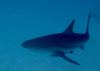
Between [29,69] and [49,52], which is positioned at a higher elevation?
[29,69]

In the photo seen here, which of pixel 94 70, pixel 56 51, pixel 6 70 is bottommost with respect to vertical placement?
pixel 56 51

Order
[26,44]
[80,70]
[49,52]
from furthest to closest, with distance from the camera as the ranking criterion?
[80,70] → [49,52] → [26,44]

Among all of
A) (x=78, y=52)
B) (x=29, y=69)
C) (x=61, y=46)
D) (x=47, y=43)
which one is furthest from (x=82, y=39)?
(x=78, y=52)

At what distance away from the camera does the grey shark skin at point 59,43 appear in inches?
285

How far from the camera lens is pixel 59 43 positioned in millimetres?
7766

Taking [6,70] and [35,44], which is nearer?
[35,44]

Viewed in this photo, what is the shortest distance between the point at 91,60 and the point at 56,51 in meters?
13.7

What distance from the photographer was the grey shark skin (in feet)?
23.7

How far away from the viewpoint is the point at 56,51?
774 centimetres

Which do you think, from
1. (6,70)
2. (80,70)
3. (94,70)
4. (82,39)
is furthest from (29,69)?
(82,39)

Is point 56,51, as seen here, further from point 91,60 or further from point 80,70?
point 91,60

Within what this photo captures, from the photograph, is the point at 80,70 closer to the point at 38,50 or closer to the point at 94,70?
the point at 94,70

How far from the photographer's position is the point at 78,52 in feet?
67.5

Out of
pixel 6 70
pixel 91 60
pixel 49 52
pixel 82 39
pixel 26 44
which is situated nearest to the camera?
pixel 26 44
